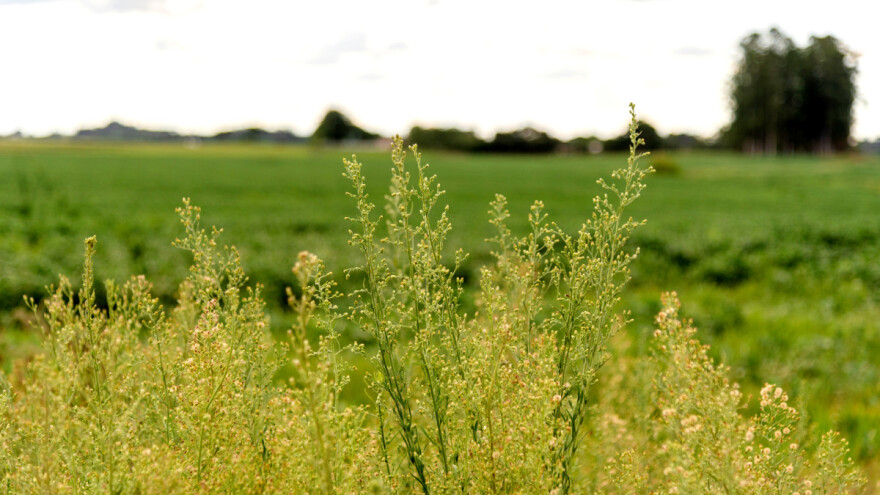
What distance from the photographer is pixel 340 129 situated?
161 metres

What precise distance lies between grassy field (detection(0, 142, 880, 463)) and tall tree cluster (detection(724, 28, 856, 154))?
58.6 metres

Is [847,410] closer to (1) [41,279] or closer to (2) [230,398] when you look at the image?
(2) [230,398]

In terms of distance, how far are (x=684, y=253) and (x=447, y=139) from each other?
4488 inches

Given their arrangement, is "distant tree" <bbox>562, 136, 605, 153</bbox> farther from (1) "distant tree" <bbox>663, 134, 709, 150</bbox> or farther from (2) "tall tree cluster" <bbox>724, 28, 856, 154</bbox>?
(2) "tall tree cluster" <bbox>724, 28, 856, 154</bbox>

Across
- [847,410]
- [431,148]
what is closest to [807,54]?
[431,148]

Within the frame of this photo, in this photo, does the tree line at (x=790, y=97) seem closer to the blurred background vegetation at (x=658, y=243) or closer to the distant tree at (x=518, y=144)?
the distant tree at (x=518, y=144)

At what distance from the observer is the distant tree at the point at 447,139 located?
12067cm

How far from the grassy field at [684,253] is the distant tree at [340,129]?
118 m

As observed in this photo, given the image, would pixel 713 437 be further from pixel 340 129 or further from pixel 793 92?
pixel 340 129

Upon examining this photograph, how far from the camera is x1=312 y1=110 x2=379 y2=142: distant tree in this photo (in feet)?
517

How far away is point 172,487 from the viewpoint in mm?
1755

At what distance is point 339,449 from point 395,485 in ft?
1.33

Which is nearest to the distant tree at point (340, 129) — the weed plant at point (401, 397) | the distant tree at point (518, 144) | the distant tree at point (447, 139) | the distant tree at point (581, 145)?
the distant tree at point (447, 139)

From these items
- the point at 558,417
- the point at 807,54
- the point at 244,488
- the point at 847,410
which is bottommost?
the point at 847,410
